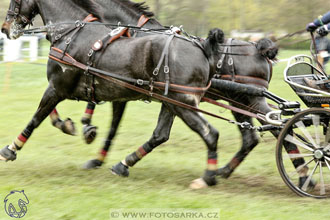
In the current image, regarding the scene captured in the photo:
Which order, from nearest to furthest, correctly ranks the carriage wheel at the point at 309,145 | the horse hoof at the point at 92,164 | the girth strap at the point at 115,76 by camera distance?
1. the carriage wheel at the point at 309,145
2. the girth strap at the point at 115,76
3. the horse hoof at the point at 92,164

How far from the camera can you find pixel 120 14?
713 cm

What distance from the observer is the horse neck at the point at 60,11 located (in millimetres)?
6629

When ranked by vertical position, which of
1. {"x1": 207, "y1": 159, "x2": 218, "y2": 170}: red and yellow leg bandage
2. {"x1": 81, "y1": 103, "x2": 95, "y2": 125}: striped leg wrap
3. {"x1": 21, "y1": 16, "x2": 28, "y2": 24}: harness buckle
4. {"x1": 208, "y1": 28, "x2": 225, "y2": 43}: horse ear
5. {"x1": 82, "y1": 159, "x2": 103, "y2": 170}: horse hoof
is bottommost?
{"x1": 82, "y1": 159, "x2": 103, "y2": 170}: horse hoof

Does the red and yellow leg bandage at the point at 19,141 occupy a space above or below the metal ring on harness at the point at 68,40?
below

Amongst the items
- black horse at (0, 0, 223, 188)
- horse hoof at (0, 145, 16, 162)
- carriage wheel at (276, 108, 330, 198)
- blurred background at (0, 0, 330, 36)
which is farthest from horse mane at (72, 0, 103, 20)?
blurred background at (0, 0, 330, 36)

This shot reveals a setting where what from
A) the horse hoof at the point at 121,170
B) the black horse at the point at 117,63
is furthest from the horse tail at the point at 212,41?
the horse hoof at the point at 121,170

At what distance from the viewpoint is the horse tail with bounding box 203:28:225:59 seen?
582 centimetres

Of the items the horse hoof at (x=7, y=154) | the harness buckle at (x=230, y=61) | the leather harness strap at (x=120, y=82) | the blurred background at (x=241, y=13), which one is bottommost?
the horse hoof at (x=7, y=154)

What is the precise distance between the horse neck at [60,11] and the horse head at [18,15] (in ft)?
0.49

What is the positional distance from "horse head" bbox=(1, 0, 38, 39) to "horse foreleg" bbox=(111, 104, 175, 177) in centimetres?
210

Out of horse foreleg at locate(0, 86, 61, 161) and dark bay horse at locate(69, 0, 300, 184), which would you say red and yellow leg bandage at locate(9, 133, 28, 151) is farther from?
dark bay horse at locate(69, 0, 300, 184)

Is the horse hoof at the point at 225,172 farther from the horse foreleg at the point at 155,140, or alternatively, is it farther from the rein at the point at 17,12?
the rein at the point at 17,12

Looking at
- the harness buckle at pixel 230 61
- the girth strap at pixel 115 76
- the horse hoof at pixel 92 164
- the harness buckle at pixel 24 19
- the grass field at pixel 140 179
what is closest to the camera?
the grass field at pixel 140 179

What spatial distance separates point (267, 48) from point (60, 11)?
2611 mm
